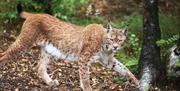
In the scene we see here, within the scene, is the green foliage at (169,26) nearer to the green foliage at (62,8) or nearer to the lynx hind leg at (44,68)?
the green foliage at (62,8)

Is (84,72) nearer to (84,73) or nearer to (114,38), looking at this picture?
(84,73)

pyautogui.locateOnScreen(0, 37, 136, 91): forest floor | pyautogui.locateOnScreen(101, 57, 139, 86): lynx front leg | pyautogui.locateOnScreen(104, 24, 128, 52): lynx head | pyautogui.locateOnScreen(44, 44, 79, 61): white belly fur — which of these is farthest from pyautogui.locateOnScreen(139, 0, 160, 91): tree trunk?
pyautogui.locateOnScreen(44, 44, 79, 61): white belly fur

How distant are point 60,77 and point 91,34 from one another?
128 cm

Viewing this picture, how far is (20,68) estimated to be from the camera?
991 centimetres

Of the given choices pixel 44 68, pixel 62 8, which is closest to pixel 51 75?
pixel 44 68

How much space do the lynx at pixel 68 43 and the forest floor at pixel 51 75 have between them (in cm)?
22

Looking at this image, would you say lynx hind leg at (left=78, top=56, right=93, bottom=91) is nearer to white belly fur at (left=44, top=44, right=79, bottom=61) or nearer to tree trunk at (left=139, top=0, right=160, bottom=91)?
white belly fur at (left=44, top=44, right=79, bottom=61)

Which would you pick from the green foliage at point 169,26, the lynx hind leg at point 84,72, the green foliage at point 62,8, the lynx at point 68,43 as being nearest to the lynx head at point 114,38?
the lynx at point 68,43

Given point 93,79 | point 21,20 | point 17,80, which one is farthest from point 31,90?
point 21,20

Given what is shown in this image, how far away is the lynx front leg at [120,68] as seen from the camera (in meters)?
9.15

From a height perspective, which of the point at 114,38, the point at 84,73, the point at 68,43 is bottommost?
the point at 84,73

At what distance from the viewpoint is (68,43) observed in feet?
29.9

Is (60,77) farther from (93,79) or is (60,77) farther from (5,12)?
(5,12)

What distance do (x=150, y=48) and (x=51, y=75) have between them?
188cm
